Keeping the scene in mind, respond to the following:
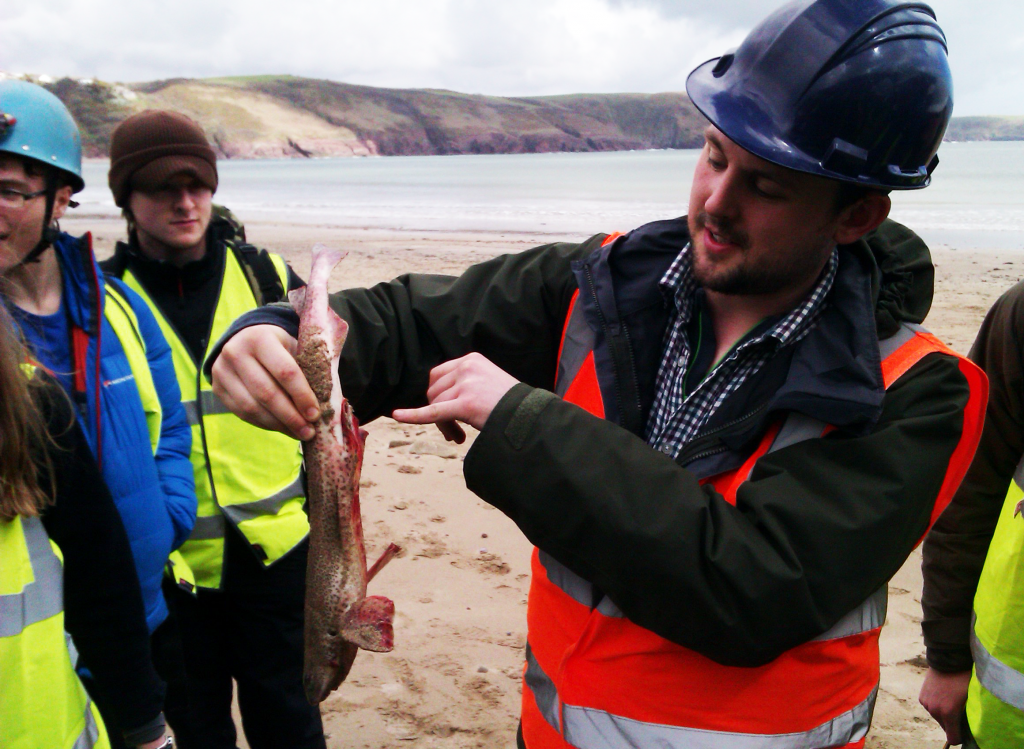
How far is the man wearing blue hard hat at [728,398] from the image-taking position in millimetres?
1521

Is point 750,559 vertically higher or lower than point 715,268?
lower

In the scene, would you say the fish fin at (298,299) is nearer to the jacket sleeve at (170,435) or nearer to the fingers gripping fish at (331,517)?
the fingers gripping fish at (331,517)

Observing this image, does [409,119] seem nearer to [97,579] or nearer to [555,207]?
[555,207]

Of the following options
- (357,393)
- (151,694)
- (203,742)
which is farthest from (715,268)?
(203,742)

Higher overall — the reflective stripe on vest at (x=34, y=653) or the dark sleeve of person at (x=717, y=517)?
the dark sleeve of person at (x=717, y=517)

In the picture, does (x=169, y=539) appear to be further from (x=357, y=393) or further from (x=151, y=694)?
(x=357, y=393)

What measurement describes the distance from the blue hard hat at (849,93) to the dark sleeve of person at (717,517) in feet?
2.05

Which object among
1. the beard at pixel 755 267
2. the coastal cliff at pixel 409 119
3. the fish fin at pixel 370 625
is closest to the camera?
the fish fin at pixel 370 625

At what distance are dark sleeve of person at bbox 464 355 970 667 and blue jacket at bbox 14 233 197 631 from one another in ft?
6.44

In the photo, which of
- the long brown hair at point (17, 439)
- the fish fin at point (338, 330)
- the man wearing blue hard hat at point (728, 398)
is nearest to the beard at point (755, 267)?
the man wearing blue hard hat at point (728, 398)

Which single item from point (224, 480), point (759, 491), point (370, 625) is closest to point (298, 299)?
point (370, 625)

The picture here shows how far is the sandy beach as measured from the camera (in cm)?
420

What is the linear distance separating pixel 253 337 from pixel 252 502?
6.78ft

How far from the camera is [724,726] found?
5.81 ft
